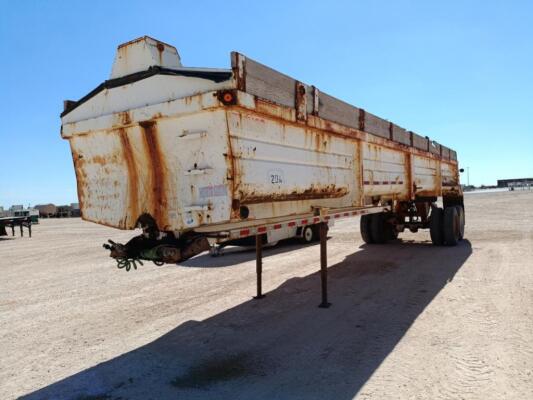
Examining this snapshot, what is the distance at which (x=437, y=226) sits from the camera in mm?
10289

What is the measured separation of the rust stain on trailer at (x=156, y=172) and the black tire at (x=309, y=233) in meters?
7.53

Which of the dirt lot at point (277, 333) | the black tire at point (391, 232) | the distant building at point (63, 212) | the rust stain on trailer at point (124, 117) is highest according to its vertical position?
the rust stain on trailer at point (124, 117)

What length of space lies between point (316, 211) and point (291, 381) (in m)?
2.60

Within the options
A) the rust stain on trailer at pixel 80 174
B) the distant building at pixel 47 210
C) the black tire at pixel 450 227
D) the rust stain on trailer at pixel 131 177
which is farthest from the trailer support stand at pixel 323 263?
the distant building at pixel 47 210

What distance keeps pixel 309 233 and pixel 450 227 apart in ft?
12.2

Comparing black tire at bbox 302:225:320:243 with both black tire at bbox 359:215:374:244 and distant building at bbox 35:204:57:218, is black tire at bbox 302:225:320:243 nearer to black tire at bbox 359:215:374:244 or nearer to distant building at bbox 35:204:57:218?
black tire at bbox 359:215:374:244

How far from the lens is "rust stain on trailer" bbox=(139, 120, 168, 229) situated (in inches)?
164

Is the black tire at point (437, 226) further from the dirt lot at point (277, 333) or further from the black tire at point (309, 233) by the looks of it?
the black tire at point (309, 233)

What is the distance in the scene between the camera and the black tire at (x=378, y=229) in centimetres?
1101

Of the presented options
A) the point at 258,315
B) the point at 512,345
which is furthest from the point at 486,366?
the point at 258,315

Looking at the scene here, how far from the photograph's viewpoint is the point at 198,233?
13.9ft

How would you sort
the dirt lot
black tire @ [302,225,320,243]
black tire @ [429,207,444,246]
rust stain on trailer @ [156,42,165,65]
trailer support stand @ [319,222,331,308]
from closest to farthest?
1. the dirt lot
2. rust stain on trailer @ [156,42,165,65]
3. trailer support stand @ [319,222,331,308]
4. black tire @ [429,207,444,246]
5. black tire @ [302,225,320,243]

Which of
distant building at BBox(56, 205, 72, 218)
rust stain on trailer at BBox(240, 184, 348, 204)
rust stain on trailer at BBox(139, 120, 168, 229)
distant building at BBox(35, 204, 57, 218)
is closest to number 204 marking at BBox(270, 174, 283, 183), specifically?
rust stain on trailer at BBox(240, 184, 348, 204)

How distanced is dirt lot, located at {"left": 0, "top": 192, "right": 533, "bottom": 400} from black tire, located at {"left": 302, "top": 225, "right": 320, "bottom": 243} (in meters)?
3.29
